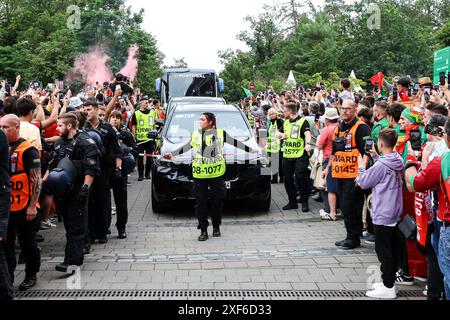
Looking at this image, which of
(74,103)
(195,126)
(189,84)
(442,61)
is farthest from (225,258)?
(189,84)

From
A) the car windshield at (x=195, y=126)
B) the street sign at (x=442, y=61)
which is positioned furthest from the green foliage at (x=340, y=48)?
the car windshield at (x=195, y=126)

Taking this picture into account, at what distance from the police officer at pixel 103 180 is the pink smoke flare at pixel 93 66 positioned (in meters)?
36.7

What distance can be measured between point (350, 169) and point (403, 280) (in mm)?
1779

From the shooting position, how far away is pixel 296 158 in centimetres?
1033

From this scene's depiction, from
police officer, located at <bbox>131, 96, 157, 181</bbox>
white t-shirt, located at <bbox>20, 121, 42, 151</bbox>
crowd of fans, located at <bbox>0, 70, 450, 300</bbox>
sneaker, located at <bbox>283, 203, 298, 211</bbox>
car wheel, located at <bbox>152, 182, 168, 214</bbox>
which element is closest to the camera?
crowd of fans, located at <bbox>0, 70, 450, 300</bbox>

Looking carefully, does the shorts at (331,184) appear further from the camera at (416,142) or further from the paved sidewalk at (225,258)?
the camera at (416,142)

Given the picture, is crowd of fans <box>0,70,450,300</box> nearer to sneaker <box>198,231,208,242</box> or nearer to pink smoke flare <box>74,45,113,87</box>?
sneaker <box>198,231,208,242</box>

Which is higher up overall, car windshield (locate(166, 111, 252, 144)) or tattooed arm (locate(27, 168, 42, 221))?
car windshield (locate(166, 111, 252, 144))

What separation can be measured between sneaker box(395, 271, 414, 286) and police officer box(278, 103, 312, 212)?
13.3 ft

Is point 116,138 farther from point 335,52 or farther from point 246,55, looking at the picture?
point 246,55

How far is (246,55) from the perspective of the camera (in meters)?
56.8

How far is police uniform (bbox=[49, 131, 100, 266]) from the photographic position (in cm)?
654

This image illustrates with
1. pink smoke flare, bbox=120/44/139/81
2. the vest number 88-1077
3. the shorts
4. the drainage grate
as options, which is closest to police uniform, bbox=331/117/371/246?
the shorts
